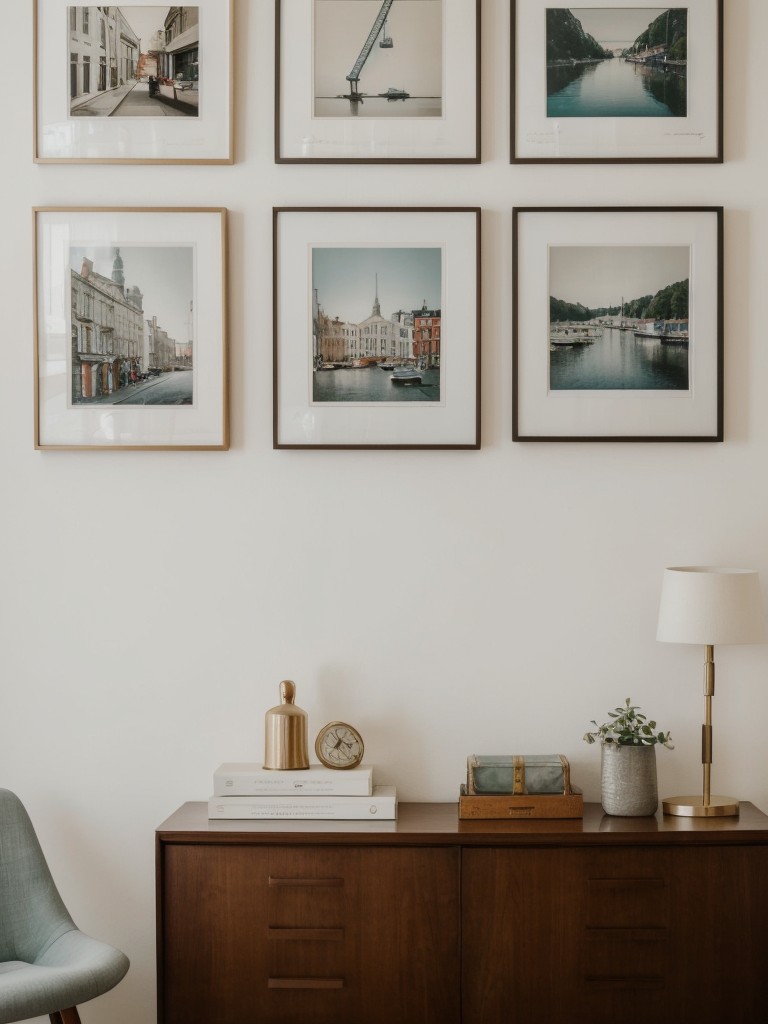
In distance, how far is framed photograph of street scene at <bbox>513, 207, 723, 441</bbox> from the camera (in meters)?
2.42

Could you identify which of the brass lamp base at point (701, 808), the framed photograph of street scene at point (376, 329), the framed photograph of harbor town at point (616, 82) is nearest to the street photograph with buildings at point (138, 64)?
the framed photograph of street scene at point (376, 329)

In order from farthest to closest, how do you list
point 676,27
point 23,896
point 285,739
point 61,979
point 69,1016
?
point 676,27, point 285,739, point 23,896, point 69,1016, point 61,979

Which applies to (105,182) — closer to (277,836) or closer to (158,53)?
(158,53)

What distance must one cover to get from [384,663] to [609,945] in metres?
0.80

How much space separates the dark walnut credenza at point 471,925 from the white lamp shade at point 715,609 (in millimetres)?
425

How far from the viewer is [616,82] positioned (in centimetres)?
243

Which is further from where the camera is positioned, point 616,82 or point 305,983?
point 616,82

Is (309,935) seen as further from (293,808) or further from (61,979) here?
(61,979)

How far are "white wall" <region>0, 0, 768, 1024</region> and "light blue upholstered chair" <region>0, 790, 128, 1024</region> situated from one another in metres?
0.26

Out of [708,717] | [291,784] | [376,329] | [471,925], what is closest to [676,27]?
[376,329]

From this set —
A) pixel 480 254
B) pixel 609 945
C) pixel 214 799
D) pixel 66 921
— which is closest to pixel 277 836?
pixel 214 799

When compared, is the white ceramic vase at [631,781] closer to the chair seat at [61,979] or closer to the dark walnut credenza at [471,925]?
the dark walnut credenza at [471,925]

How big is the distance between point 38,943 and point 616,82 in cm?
241

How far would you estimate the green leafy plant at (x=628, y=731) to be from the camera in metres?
2.27
